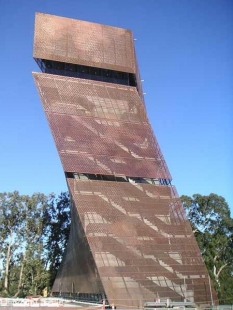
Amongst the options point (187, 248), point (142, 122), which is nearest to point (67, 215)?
point (142, 122)

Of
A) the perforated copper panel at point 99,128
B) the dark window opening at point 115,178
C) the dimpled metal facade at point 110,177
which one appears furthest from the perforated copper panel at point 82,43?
the dark window opening at point 115,178

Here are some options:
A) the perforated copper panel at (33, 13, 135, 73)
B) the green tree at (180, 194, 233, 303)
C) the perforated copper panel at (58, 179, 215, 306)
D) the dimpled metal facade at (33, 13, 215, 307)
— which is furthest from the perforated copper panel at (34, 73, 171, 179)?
the green tree at (180, 194, 233, 303)

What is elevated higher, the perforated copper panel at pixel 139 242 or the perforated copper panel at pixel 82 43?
the perforated copper panel at pixel 82 43

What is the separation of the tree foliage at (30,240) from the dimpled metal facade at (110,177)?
8.42m

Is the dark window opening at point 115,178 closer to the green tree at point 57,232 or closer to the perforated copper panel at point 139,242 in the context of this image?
the perforated copper panel at point 139,242

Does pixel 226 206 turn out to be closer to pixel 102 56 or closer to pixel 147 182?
pixel 147 182

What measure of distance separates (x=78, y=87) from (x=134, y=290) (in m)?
19.7

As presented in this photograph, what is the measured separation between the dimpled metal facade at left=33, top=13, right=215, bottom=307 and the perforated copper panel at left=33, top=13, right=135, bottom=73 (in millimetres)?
107

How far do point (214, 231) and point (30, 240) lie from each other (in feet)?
78.1

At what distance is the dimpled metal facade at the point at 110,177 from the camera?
27.8 meters

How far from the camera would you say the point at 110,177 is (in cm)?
3238

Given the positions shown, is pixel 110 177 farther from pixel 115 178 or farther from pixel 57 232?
pixel 57 232

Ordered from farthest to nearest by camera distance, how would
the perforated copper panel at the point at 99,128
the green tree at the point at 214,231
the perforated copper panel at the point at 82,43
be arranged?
the green tree at the point at 214,231
the perforated copper panel at the point at 82,43
the perforated copper panel at the point at 99,128

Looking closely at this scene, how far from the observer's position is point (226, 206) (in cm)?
5000
